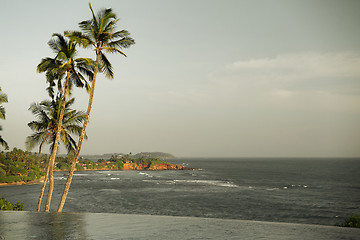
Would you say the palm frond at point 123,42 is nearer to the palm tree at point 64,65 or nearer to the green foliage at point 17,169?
the palm tree at point 64,65

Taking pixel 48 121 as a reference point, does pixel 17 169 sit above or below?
below

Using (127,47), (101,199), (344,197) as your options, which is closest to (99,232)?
(127,47)

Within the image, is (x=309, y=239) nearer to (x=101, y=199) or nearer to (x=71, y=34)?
(x=71, y=34)

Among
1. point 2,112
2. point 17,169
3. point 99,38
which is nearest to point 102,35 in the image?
point 99,38

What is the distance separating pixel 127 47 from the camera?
17.8m

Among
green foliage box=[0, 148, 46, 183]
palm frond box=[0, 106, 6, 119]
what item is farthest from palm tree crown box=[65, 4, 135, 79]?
green foliage box=[0, 148, 46, 183]

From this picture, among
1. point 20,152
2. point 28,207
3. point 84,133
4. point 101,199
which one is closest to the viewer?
point 84,133

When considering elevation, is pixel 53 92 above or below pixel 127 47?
below

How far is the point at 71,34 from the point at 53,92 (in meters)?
5.23

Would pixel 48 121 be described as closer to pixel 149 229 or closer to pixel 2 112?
pixel 2 112

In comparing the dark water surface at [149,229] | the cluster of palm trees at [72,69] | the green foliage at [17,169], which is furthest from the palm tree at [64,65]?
the green foliage at [17,169]

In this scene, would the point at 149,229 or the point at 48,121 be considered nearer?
the point at 149,229

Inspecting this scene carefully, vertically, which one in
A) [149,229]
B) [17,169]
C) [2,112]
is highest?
[2,112]

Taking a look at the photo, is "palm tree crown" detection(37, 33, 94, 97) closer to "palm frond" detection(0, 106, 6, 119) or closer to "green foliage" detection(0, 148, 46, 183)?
"palm frond" detection(0, 106, 6, 119)
